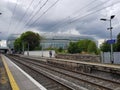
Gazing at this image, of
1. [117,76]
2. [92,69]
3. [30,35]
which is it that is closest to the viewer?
[117,76]

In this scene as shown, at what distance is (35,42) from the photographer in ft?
457

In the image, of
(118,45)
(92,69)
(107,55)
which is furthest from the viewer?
(118,45)

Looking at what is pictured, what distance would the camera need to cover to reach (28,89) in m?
14.5

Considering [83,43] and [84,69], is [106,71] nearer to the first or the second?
[84,69]

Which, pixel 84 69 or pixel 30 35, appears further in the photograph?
pixel 30 35

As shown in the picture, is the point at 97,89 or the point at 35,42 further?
the point at 35,42

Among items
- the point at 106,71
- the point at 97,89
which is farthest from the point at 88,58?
the point at 97,89

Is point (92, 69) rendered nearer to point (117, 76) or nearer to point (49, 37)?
point (117, 76)

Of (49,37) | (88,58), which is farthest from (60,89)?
(49,37)

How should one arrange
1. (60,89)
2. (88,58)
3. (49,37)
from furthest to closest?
(49,37), (88,58), (60,89)

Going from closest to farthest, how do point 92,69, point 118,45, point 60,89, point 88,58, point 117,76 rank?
point 60,89 → point 117,76 → point 92,69 → point 88,58 → point 118,45

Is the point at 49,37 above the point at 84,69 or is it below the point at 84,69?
above

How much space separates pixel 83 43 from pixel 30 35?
30.3 metres

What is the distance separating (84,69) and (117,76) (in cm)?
748
